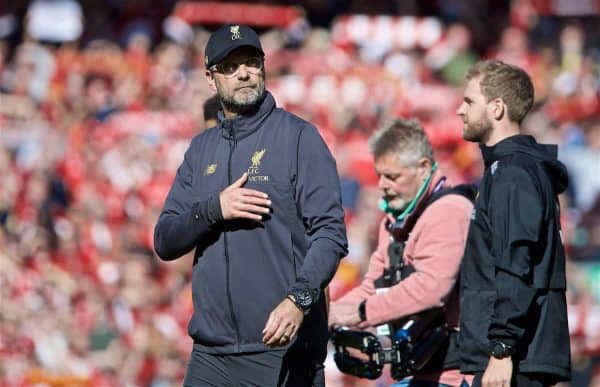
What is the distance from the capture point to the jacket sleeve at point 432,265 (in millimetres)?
5219

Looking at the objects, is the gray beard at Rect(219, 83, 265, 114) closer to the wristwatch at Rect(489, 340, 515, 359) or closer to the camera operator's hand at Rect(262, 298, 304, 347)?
the camera operator's hand at Rect(262, 298, 304, 347)

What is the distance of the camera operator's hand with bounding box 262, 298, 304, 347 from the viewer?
13.5 ft

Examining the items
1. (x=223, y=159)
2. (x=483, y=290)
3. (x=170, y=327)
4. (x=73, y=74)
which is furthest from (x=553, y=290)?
(x=73, y=74)

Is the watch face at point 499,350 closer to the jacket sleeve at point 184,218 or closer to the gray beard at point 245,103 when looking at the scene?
Answer: the jacket sleeve at point 184,218

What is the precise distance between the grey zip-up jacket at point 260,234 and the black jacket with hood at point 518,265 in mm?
550

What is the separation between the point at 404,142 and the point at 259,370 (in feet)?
5.11

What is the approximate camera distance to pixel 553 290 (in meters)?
4.49

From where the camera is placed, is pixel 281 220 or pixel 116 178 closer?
pixel 281 220

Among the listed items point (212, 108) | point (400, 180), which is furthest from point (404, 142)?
point (212, 108)

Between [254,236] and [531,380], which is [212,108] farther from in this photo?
[531,380]

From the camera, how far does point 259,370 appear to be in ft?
14.5

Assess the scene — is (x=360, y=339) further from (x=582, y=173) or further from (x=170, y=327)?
(x=582, y=173)

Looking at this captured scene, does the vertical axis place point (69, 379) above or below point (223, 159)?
below

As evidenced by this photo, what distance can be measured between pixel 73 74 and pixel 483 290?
9.38 meters
